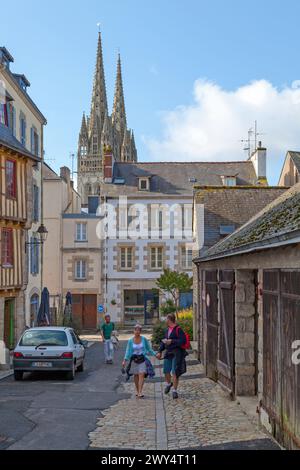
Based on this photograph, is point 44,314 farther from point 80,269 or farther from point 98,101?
point 98,101

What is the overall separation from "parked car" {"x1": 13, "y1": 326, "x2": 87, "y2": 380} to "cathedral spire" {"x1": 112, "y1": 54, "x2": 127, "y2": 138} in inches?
3275

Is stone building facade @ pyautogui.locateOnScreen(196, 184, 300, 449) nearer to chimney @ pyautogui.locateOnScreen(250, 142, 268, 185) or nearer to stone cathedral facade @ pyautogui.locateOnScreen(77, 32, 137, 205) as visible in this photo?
chimney @ pyautogui.locateOnScreen(250, 142, 268, 185)

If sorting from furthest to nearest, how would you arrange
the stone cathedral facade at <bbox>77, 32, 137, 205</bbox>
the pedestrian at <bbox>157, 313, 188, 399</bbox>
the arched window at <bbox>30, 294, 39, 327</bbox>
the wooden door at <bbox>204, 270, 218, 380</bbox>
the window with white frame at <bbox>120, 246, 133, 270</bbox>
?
the stone cathedral facade at <bbox>77, 32, 137, 205</bbox> < the window with white frame at <bbox>120, 246, 133, 270</bbox> < the arched window at <bbox>30, 294, 39, 327</bbox> < the wooden door at <bbox>204, 270, 218, 380</bbox> < the pedestrian at <bbox>157, 313, 188, 399</bbox>

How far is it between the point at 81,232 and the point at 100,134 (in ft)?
199

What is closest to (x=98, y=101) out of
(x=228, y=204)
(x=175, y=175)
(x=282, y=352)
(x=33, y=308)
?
(x=175, y=175)

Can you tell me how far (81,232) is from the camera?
34781 mm

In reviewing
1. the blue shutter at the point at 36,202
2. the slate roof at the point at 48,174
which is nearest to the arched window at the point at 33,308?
the blue shutter at the point at 36,202

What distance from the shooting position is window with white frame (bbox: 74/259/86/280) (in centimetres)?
3478

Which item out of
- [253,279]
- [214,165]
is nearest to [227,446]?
[253,279]

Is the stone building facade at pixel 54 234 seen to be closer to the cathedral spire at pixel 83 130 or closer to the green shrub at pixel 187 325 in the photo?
the green shrub at pixel 187 325

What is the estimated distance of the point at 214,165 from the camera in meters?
38.5

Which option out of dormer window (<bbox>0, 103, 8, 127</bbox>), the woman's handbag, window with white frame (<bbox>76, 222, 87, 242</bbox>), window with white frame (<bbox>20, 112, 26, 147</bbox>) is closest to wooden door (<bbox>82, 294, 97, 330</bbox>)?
window with white frame (<bbox>76, 222, 87, 242</bbox>)

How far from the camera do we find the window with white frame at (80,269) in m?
34.8
